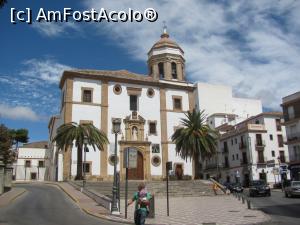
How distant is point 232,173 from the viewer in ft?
198

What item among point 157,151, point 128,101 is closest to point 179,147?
point 157,151

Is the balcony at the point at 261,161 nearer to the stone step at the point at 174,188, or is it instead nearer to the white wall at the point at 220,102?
the white wall at the point at 220,102

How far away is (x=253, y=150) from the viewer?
55969mm

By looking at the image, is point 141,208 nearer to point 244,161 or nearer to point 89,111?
point 89,111

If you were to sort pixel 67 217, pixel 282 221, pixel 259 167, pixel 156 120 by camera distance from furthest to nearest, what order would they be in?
pixel 259 167 < pixel 156 120 < pixel 67 217 < pixel 282 221

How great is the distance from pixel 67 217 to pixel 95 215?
1.30m

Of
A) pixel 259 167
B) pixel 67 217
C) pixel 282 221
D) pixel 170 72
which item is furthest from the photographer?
pixel 259 167

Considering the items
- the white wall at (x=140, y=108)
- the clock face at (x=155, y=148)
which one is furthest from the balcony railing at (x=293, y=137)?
the clock face at (x=155, y=148)

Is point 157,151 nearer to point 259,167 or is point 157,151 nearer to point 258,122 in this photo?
point 259,167

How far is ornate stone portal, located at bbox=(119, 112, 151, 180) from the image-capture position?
41812mm

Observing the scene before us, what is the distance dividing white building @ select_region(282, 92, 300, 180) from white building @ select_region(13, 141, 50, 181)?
37443mm

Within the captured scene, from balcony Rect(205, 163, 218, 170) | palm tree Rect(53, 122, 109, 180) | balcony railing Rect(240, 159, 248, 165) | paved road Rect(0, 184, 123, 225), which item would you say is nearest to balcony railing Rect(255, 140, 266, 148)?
balcony railing Rect(240, 159, 248, 165)

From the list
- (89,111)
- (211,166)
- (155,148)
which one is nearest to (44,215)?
(89,111)

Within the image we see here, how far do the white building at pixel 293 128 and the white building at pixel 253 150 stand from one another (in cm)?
713
